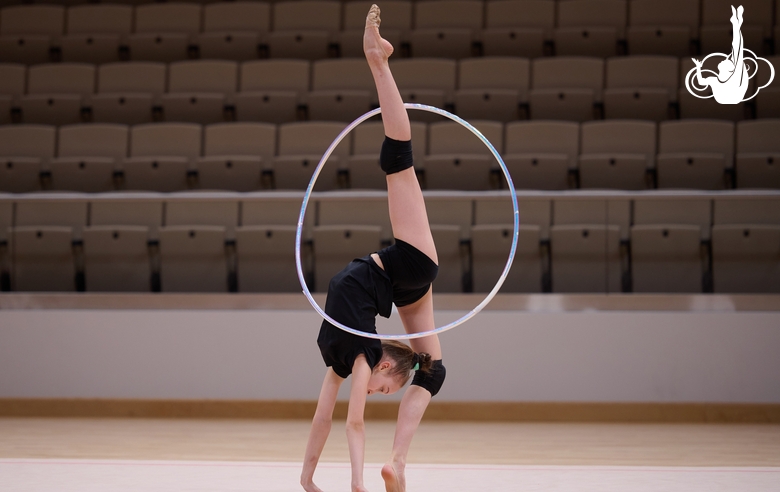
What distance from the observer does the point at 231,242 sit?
3.43 metres

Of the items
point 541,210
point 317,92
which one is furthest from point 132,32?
point 541,210

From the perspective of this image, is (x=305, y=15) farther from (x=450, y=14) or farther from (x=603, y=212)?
(x=603, y=212)

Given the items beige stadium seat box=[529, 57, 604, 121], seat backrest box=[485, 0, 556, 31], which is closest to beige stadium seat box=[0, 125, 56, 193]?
beige stadium seat box=[529, 57, 604, 121]

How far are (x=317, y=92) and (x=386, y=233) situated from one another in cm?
147

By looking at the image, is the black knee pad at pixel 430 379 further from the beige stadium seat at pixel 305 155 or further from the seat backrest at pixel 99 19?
the seat backrest at pixel 99 19

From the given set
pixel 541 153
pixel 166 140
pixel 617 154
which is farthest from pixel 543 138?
pixel 166 140

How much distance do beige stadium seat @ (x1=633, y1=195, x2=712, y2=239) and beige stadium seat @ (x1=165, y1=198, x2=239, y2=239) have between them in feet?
5.31

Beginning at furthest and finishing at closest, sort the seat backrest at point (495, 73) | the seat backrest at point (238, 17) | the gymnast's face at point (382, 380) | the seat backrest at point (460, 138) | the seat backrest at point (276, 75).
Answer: the seat backrest at point (238, 17) < the seat backrest at point (276, 75) < the seat backrest at point (495, 73) < the seat backrest at point (460, 138) < the gymnast's face at point (382, 380)

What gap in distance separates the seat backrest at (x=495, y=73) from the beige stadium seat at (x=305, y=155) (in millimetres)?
876

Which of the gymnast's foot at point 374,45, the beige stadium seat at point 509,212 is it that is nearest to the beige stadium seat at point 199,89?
the beige stadium seat at point 509,212

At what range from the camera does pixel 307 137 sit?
4.08 m

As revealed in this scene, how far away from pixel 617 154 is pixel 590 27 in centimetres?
135

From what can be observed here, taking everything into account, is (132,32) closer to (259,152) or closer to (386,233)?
(259,152)

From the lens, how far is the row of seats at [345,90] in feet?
14.2
